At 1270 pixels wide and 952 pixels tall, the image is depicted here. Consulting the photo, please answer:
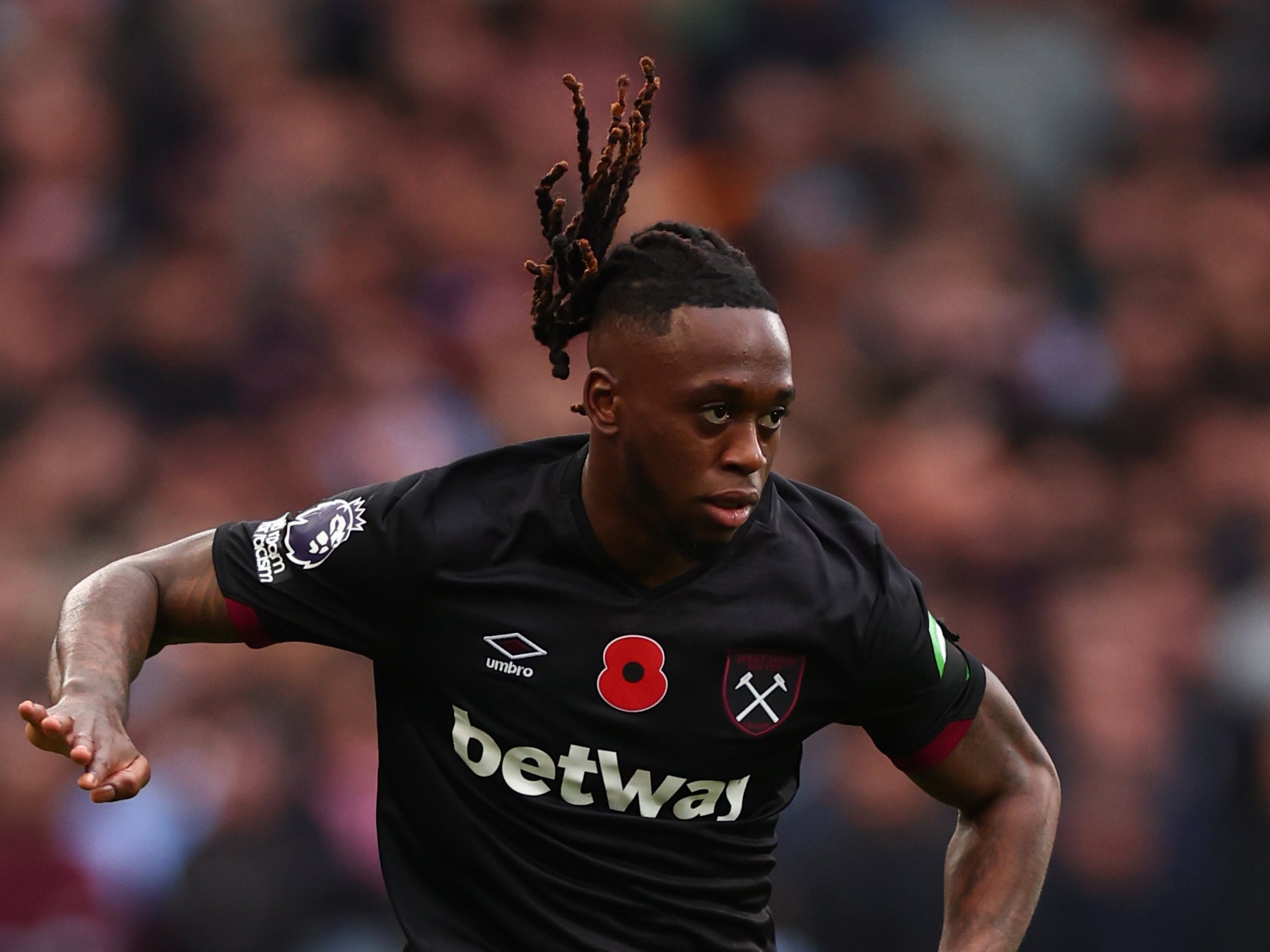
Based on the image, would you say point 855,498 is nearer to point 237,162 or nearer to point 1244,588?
point 1244,588

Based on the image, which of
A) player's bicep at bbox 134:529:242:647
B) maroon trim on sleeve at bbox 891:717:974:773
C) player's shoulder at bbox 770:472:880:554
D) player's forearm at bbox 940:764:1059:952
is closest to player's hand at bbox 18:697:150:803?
player's bicep at bbox 134:529:242:647

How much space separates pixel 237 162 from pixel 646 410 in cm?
514

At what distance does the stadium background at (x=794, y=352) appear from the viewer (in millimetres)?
6203

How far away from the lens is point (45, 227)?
7996 mm

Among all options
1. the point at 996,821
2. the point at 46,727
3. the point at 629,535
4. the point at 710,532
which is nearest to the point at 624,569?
the point at 629,535

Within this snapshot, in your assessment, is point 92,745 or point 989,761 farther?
point 989,761

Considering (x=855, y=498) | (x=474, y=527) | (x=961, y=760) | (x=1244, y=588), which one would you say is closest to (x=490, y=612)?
(x=474, y=527)

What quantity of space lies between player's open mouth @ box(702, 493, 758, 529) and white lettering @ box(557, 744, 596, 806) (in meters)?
0.53

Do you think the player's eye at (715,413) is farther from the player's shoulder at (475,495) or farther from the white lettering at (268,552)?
the white lettering at (268,552)

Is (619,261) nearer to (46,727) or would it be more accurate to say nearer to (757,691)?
(757,691)

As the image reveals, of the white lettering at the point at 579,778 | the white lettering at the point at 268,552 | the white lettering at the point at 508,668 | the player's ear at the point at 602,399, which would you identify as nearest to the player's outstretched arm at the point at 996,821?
the white lettering at the point at 579,778

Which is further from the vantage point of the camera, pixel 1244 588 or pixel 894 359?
pixel 894 359

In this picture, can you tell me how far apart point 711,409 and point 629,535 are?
1.10ft

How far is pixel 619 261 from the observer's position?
3.66 m
